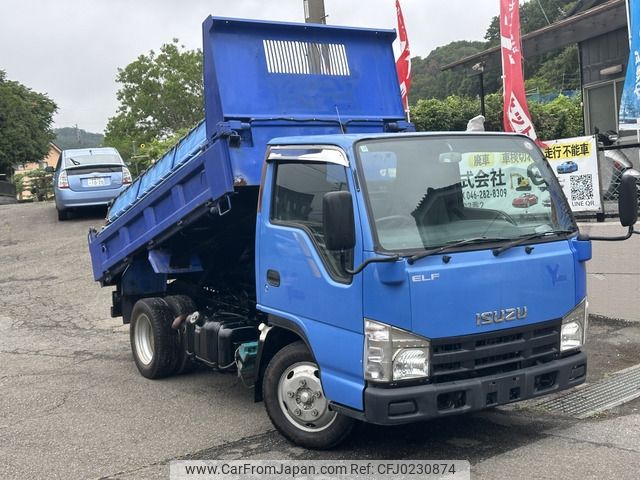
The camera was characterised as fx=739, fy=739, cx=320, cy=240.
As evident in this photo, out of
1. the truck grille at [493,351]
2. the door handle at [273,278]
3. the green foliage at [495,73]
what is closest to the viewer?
the truck grille at [493,351]

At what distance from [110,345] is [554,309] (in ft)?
19.1

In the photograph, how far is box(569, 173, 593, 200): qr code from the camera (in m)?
9.58

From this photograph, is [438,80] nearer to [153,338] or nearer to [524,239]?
[153,338]

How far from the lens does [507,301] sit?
454 cm

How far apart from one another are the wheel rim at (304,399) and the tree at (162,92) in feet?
155

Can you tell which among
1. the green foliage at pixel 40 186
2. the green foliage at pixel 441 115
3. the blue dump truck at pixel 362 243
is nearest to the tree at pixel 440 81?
the green foliage at pixel 40 186

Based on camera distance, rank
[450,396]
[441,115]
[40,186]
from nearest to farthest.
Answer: [450,396]
[441,115]
[40,186]

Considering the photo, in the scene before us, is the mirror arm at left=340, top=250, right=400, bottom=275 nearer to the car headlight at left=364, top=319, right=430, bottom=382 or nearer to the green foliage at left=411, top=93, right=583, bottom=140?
the car headlight at left=364, top=319, right=430, bottom=382

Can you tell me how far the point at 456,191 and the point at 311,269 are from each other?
1066 millimetres

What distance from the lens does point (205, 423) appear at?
582 centimetres

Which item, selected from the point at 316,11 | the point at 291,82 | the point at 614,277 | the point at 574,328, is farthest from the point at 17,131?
the point at 574,328

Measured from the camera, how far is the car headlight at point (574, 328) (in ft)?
16.0

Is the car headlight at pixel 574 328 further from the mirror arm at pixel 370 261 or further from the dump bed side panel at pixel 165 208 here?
the dump bed side panel at pixel 165 208

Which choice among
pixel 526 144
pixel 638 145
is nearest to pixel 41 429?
pixel 526 144
